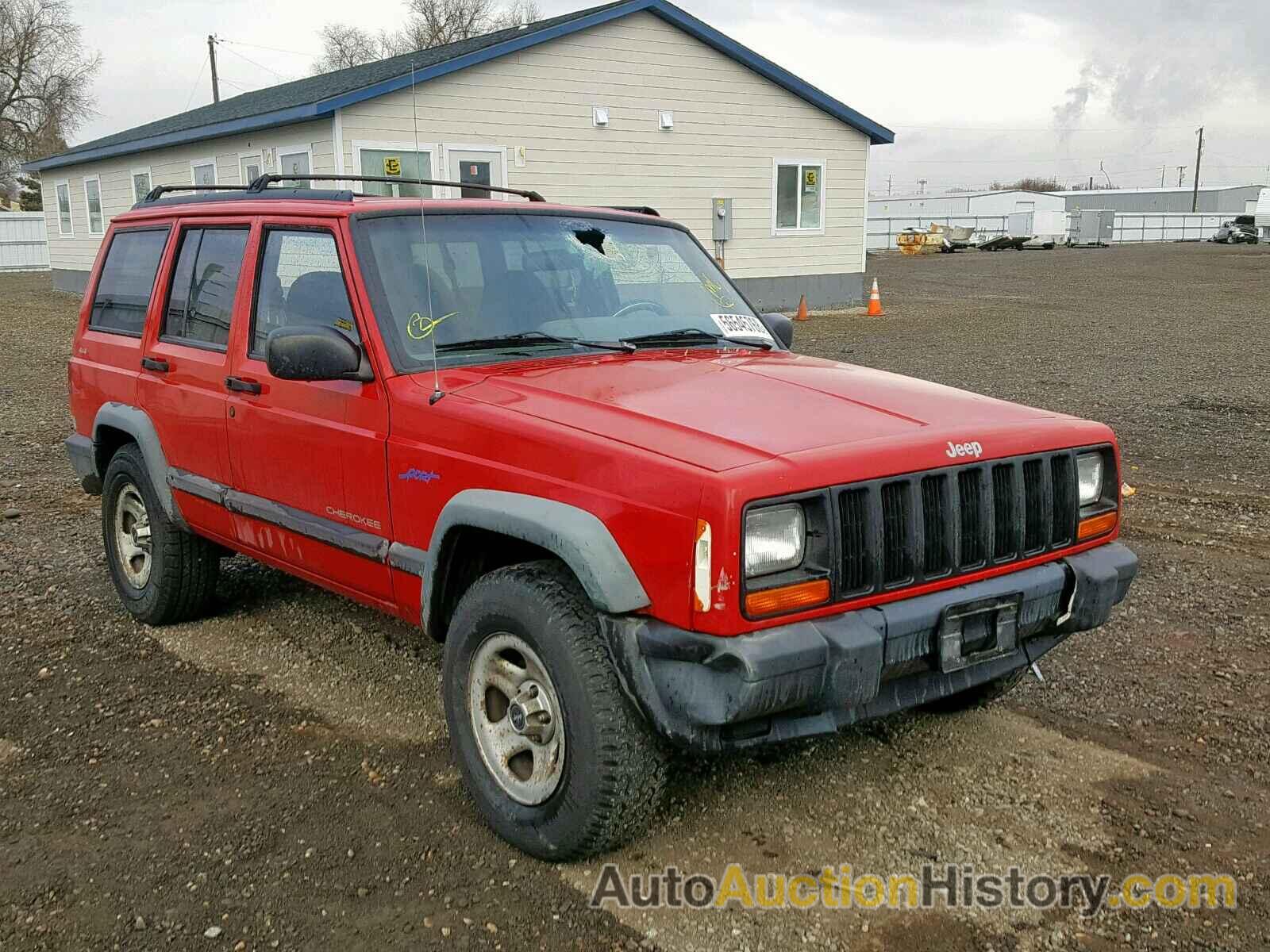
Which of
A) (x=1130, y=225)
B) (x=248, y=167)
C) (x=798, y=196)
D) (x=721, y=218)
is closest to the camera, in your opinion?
(x=248, y=167)

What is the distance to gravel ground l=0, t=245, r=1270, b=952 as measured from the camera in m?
3.01

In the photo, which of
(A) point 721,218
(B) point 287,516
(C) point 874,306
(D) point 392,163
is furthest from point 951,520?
(C) point 874,306

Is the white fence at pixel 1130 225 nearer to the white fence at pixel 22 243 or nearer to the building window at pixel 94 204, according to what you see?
the white fence at pixel 22 243

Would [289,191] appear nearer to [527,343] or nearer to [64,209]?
[527,343]

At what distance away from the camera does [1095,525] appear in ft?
11.8

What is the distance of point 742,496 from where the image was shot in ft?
9.03

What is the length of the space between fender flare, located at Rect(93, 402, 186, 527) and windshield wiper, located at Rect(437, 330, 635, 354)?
1808 mm

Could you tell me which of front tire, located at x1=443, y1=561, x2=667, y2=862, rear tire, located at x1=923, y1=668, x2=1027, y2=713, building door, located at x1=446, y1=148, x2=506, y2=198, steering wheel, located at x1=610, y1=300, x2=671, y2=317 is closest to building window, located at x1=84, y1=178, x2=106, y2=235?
building door, located at x1=446, y1=148, x2=506, y2=198

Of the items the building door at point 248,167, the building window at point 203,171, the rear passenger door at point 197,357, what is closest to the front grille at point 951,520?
the rear passenger door at point 197,357

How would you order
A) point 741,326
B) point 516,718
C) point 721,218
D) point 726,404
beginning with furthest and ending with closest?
1. point 721,218
2. point 741,326
3. point 726,404
4. point 516,718

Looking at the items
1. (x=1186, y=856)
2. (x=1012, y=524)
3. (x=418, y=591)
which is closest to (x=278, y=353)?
(x=418, y=591)

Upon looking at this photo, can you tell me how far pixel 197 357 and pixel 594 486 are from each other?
94.3 inches

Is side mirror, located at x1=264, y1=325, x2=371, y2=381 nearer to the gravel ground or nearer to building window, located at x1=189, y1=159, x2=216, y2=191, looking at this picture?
the gravel ground

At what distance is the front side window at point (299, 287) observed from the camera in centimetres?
396
